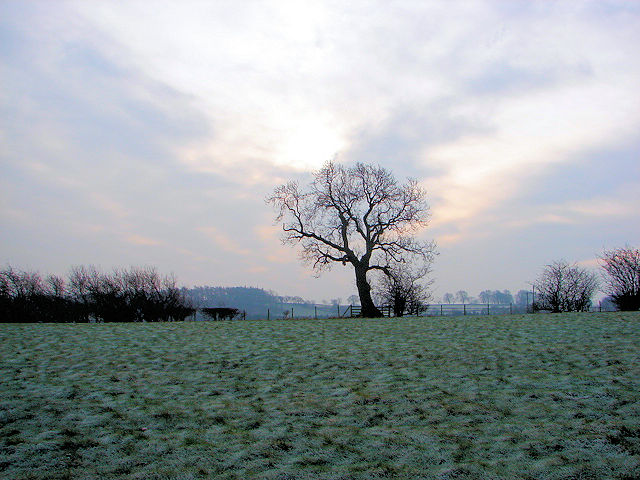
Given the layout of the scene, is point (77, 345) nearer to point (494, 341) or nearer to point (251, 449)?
point (251, 449)

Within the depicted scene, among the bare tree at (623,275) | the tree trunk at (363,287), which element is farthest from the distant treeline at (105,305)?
the bare tree at (623,275)

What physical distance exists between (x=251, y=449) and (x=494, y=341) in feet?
38.6

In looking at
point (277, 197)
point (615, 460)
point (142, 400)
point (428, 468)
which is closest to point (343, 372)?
point (142, 400)

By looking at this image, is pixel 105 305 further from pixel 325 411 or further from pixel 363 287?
pixel 325 411

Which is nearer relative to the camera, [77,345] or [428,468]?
[428,468]

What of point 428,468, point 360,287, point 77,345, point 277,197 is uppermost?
point 277,197

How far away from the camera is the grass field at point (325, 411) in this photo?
19.2 ft

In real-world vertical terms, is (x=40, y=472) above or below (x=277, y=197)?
below

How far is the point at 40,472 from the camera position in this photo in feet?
18.9

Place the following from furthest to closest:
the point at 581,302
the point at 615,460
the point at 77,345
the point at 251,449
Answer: the point at 581,302 → the point at 77,345 → the point at 251,449 → the point at 615,460

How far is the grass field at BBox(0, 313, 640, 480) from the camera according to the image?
5.85 m

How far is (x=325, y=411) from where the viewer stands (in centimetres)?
820

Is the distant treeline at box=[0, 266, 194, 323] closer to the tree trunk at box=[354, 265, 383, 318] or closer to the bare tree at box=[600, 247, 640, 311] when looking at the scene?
the tree trunk at box=[354, 265, 383, 318]

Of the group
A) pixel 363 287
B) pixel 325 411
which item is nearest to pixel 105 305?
pixel 363 287
